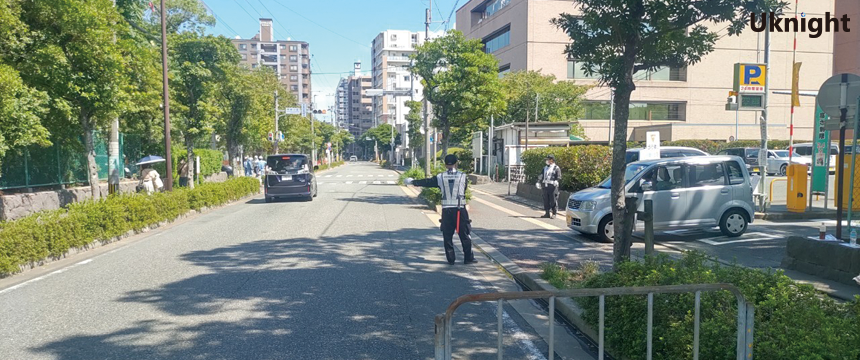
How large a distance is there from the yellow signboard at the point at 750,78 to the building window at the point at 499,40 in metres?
35.9

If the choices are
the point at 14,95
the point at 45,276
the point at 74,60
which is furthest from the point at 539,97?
the point at 45,276

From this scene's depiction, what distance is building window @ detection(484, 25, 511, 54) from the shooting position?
1944 inches

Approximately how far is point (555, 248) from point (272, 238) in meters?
5.60

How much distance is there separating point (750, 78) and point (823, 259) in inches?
342

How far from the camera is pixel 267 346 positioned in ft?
15.3

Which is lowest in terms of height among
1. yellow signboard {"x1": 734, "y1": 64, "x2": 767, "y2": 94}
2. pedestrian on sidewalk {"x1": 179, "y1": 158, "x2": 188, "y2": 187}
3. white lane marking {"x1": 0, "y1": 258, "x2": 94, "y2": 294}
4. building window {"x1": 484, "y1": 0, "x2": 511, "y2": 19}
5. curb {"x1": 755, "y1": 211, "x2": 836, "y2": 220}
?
white lane marking {"x1": 0, "y1": 258, "x2": 94, "y2": 294}

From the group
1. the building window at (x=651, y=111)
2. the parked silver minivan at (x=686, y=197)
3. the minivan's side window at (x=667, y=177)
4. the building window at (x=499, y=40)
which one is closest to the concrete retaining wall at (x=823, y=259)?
the parked silver minivan at (x=686, y=197)

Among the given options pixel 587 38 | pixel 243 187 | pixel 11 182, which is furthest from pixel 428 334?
pixel 243 187

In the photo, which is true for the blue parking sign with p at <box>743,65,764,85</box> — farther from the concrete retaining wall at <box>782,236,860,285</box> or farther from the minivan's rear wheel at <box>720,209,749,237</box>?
the concrete retaining wall at <box>782,236,860,285</box>

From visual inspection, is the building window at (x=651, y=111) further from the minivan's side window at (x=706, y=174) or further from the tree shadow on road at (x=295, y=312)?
the tree shadow on road at (x=295, y=312)

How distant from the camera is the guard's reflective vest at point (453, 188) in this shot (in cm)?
800

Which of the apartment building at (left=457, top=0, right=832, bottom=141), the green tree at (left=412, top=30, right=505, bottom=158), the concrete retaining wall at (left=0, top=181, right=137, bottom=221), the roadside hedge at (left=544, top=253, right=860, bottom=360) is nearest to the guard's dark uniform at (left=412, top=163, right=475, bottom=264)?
the roadside hedge at (left=544, top=253, right=860, bottom=360)

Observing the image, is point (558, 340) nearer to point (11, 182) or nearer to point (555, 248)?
point (555, 248)

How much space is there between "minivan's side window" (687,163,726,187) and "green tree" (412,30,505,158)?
9.49m
